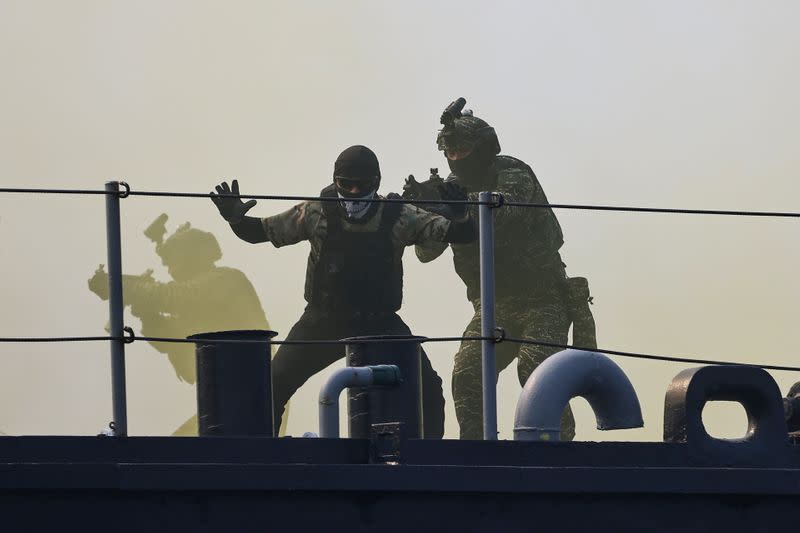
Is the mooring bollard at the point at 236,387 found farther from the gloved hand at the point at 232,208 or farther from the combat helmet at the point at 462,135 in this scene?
the combat helmet at the point at 462,135

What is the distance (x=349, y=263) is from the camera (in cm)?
1052

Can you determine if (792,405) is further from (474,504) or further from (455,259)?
(455,259)

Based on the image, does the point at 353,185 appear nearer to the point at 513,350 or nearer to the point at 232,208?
the point at 232,208

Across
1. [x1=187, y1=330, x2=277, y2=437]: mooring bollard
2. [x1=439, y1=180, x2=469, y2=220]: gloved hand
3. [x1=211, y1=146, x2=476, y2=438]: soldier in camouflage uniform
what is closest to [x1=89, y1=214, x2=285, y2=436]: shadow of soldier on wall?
[x1=211, y1=146, x2=476, y2=438]: soldier in camouflage uniform

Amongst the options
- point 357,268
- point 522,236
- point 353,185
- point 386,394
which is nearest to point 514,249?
point 522,236

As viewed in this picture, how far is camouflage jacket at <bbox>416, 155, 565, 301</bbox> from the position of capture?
1189 cm

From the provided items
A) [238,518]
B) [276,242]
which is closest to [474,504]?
[238,518]

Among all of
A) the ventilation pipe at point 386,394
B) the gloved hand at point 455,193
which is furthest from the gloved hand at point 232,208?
the ventilation pipe at point 386,394

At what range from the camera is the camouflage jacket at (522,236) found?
39.0 ft

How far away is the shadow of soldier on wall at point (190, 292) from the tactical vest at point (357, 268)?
141 centimetres

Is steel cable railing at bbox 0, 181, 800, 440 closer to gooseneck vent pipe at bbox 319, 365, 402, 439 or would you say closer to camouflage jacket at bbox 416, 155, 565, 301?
gooseneck vent pipe at bbox 319, 365, 402, 439

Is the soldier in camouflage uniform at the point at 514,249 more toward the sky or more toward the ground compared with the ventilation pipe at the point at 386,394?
more toward the sky

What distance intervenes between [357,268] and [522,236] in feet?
6.34

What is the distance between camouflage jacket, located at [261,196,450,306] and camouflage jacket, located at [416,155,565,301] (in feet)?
4.89
